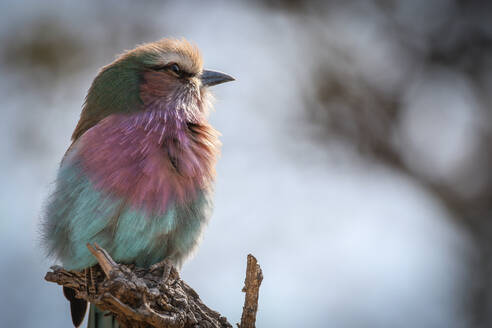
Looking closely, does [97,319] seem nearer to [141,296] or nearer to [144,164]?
[144,164]

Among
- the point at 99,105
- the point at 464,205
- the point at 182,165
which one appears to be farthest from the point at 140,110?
the point at 464,205

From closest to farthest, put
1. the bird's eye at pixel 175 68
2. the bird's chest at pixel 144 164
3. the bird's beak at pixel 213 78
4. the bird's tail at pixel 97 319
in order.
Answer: the bird's chest at pixel 144 164 < the bird's tail at pixel 97 319 < the bird's eye at pixel 175 68 < the bird's beak at pixel 213 78

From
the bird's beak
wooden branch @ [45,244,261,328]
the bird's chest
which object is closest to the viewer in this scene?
wooden branch @ [45,244,261,328]

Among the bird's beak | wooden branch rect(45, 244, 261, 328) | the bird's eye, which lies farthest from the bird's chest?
the bird's beak

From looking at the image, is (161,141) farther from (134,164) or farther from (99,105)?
(99,105)

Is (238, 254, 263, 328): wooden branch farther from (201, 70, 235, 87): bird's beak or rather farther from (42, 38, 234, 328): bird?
(201, 70, 235, 87): bird's beak

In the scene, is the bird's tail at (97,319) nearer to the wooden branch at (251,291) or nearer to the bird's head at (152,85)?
the bird's head at (152,85)

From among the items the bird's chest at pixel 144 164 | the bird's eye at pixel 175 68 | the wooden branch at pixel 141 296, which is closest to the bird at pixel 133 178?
the bird's chest at pixel 144 164
